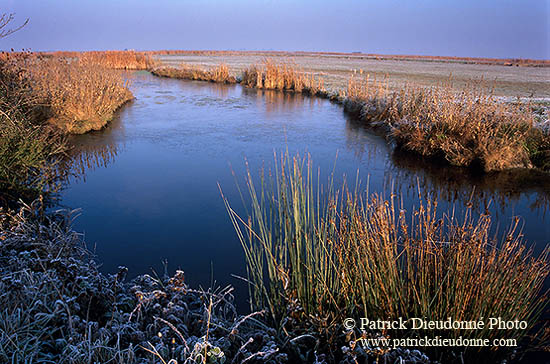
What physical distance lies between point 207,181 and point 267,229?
277 centimetres

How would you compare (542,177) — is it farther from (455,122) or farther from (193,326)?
(193,326)

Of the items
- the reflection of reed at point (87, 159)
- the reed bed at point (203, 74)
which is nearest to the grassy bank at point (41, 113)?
the reflection of reed at point (87, 159)

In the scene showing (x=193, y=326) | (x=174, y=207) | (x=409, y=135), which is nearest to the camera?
(x=193, y=326)

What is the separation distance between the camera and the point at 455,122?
788cm

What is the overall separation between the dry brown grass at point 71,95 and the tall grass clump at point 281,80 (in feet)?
29.8

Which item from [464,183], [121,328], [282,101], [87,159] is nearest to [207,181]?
[87,159]

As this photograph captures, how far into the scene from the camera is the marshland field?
2.56 m

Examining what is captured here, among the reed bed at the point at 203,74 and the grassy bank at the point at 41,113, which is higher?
the reed bed at the point at 203,74

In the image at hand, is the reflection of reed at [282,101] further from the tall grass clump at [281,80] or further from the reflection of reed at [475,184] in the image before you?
the reflection of reed at [475,184]

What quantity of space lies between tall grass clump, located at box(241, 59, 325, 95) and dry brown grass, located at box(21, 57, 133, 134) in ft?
29.8

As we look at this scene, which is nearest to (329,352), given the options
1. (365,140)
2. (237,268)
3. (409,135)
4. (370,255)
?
(370,255)

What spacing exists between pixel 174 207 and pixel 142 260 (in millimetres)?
1596

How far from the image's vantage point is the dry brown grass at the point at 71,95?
9.45 meters

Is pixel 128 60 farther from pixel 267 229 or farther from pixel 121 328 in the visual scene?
pixel 121 328
